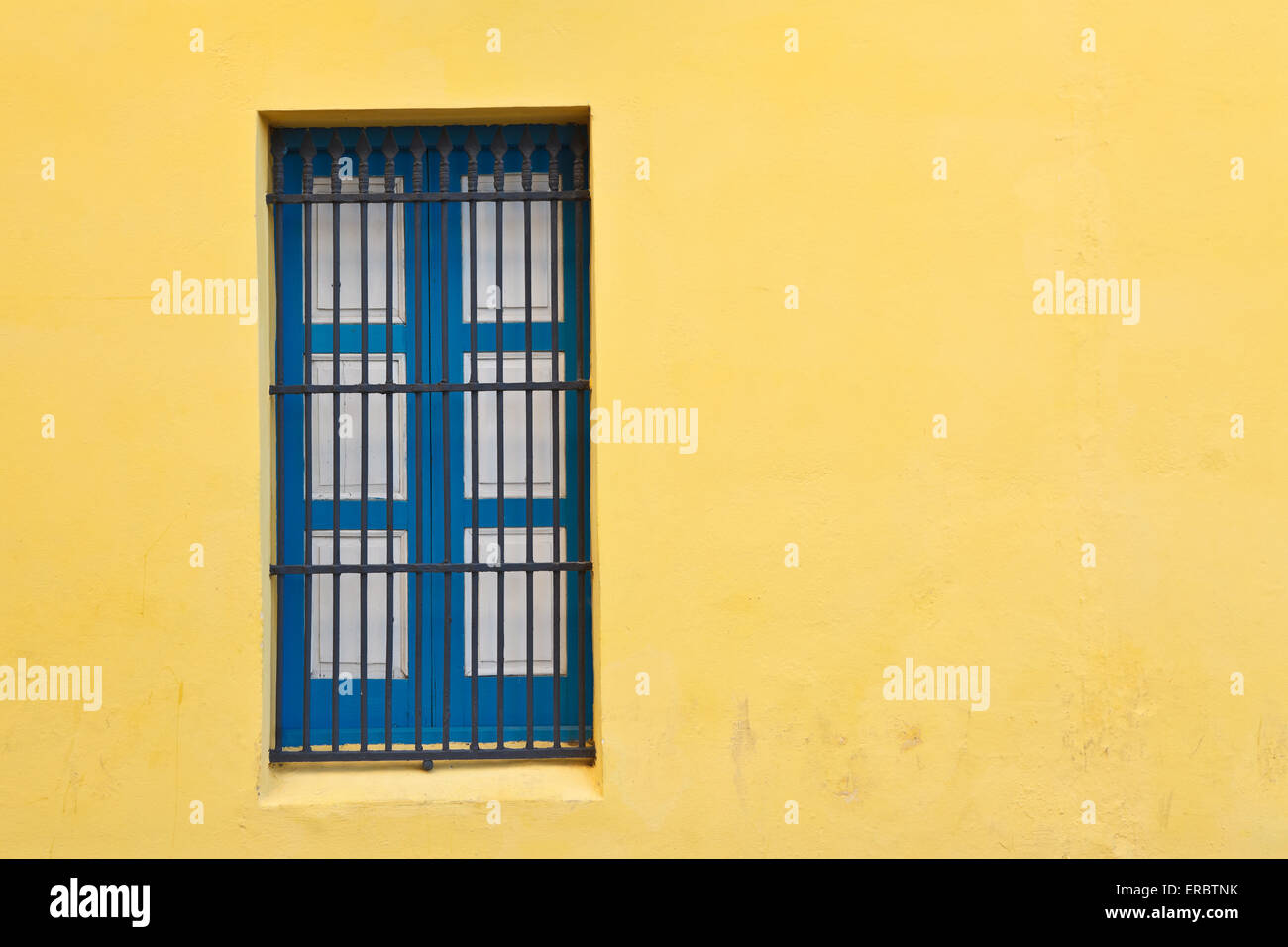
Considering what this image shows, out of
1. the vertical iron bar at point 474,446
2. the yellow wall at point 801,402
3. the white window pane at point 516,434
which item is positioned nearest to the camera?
the yellow wall at point 801,402

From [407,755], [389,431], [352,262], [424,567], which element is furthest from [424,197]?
[407,755]

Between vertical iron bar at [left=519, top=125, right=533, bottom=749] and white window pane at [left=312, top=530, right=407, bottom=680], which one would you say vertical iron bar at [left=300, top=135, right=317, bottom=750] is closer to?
white window pane at [left=312, top=530, right=407, bottom=680]

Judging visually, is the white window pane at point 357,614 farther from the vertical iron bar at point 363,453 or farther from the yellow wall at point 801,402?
the yellow wall at point 801,402

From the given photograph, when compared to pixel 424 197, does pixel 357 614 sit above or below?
below

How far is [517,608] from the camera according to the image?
3.79m

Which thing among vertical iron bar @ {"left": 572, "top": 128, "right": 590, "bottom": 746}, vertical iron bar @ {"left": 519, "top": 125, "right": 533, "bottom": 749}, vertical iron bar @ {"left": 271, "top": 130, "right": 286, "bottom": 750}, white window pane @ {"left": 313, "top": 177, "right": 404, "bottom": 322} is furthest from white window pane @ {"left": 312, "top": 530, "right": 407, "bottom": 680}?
white window pane @ {"left": 313, "top": 177, "right": 404, "bottom": 322}

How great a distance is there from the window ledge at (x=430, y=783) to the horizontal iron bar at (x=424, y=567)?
695mm

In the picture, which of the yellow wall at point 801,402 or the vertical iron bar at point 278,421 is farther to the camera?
the vertical iron bar at point 278,421

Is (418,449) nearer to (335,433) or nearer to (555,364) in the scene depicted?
(335,433)

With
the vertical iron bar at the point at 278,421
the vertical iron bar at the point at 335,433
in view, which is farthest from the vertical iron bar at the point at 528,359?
the vertical iron bar at the point at 278,421

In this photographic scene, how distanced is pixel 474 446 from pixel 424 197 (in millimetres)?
921

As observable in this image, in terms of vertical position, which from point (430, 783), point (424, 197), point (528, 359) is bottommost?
point (430, 783)

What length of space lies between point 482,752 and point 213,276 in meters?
1.93

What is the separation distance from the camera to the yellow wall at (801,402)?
3.56 m
